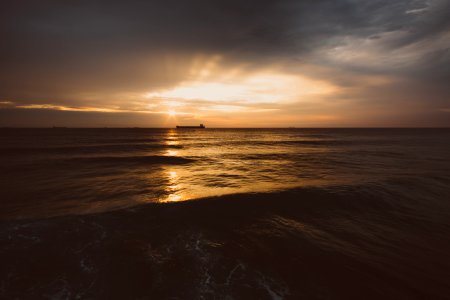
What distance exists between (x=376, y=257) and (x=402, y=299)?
173 cm

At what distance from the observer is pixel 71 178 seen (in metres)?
17.0

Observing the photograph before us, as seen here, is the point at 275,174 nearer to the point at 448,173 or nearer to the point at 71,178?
the point at 448,173

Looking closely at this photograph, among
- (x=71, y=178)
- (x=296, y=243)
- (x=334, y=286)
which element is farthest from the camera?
(x=71, y=178)

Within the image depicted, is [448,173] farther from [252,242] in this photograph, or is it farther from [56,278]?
[56,278]

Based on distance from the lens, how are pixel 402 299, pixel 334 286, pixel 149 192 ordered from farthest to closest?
pixel 149 192
pixel 334 286
pixel 402 299

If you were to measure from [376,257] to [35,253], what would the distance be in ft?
34.0

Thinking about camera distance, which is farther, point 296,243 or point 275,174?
point 275,174

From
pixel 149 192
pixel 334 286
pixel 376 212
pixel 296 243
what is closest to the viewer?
pixel 334 286

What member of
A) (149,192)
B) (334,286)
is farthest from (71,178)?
(334,286)

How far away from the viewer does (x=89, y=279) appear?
5.68 meters

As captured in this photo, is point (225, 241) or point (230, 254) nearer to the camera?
point (230, 254)

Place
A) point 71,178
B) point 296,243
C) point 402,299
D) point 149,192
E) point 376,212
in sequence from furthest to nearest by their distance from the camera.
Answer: point 71,178 < point 149,192 < point 376,212 < point 296,243 < point 402,299

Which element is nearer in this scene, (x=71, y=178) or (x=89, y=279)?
(x=89, y=279)

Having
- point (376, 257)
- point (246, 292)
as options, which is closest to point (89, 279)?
point (246, 292)
